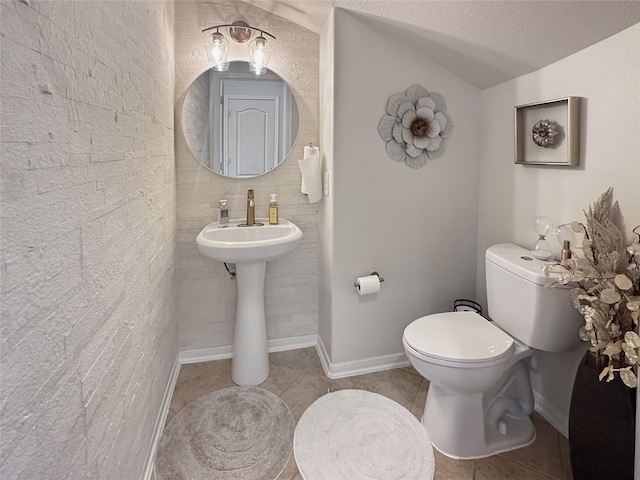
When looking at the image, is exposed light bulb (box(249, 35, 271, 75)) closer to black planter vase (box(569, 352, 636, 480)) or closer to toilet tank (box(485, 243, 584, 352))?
toilet tank (box(485, 243, 584, 352))

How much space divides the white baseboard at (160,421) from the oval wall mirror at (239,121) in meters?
1.21

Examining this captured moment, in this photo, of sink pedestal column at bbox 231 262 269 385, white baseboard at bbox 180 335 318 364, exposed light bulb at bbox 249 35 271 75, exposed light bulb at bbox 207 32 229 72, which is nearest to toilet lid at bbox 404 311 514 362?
sink pedestal column at bbox 231 262 269 385

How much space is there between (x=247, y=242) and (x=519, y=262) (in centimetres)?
125

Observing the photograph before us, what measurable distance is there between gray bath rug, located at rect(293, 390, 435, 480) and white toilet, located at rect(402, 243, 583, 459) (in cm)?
12

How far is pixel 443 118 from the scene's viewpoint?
2.13 meters

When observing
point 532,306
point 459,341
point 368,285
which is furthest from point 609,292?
point 368,285

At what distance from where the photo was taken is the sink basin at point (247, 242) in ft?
5.92

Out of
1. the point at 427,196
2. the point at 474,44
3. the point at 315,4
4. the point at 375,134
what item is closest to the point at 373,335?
the point at 427,196

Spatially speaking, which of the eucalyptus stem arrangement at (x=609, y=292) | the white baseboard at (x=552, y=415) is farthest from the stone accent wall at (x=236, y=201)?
the eucalyptus stem arrangement at (x=609, y=292)

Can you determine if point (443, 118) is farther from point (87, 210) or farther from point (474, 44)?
point (87, 210)

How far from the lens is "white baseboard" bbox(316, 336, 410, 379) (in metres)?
2.20

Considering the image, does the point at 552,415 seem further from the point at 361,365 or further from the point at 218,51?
the point at 218,51

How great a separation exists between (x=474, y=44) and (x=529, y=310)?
4.14 feet

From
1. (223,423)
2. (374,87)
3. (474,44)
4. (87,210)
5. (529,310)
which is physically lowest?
(223,423)
